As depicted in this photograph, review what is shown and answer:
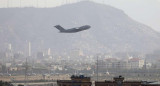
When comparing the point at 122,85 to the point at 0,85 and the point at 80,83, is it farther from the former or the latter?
the point at 0,85

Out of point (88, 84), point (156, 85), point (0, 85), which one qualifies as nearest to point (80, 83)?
point (88, 84)

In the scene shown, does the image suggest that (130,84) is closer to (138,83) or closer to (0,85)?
(138,83)

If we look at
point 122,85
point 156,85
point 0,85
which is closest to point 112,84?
point 122,85

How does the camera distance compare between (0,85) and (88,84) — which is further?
(0,85)

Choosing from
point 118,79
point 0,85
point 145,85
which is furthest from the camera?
point 0,85

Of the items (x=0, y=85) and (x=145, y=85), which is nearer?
(x=145, y=85)

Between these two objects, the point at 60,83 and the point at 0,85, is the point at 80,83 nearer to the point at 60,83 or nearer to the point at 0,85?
the point at 60,83

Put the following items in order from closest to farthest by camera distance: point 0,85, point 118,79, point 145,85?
point 145,85 < point 118,79 < point 0,85
